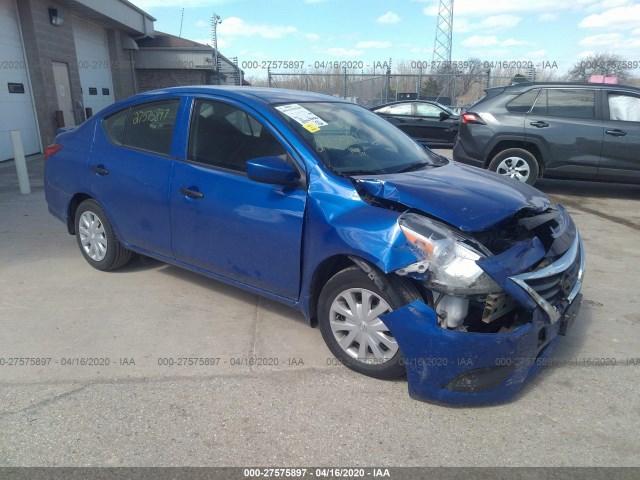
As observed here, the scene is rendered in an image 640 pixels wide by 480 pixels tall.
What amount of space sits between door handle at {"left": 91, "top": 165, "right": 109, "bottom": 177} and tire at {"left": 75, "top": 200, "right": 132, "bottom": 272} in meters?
0.30

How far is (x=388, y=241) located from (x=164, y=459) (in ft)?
5.16

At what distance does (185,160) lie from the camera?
379 cm

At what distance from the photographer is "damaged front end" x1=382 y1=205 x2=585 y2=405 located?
257 centimetres

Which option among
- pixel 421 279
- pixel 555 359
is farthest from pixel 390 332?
pixel 555 359

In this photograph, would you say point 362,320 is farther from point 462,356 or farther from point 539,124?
point 539,124

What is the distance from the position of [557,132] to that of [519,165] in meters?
0.73

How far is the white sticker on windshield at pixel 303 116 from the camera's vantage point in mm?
3475

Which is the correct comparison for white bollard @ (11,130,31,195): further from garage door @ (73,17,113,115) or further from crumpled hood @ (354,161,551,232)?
garage door @ (73,17,113,115)

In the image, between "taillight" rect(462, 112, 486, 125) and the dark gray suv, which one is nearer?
the dark gray suv

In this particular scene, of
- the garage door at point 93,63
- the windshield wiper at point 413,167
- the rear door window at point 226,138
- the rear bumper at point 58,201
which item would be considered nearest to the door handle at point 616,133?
the windshield wiper at point 413,167

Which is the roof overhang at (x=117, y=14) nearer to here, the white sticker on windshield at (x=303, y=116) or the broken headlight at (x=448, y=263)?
the white sticker on windshield at (x=303, y=116)

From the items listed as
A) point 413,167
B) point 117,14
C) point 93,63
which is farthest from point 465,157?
point 117,14

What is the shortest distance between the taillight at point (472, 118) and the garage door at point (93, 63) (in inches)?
457

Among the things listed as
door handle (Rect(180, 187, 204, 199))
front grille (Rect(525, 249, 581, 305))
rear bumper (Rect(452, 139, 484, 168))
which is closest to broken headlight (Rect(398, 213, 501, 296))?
front grille (Rect(525, 249, 581, 305))
